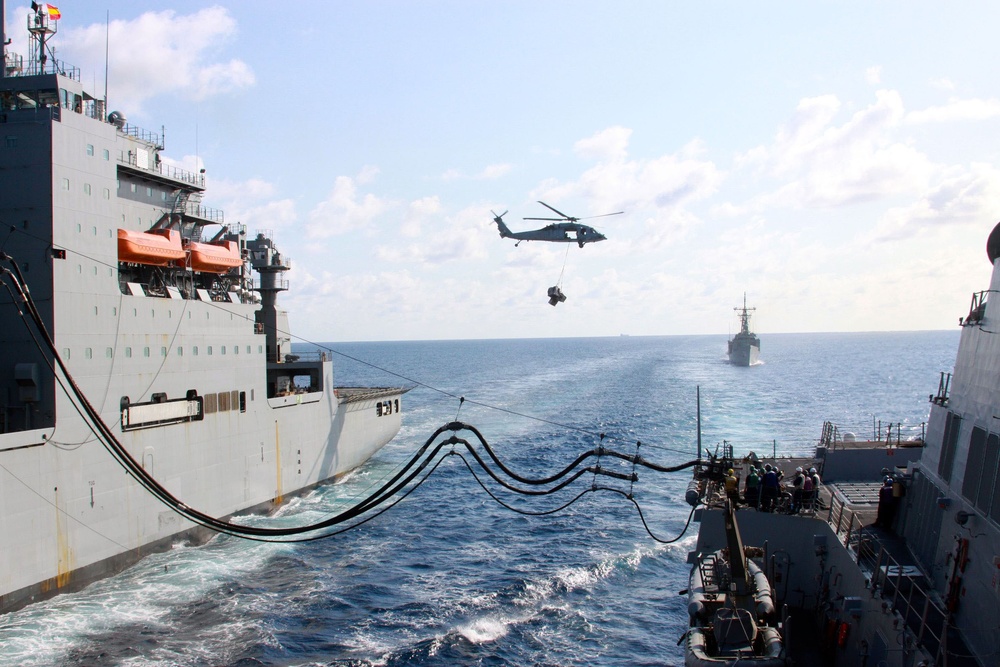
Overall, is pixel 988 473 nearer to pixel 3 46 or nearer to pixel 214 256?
pixel 214 256

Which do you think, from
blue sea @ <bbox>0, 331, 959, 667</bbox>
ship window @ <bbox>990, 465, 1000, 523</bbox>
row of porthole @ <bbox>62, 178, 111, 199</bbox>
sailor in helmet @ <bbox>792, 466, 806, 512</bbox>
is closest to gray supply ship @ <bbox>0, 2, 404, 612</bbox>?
row of porthole @ <bbox>62, 178, 111, 199</bbox>

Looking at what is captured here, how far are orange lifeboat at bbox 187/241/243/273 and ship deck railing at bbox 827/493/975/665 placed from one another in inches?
980

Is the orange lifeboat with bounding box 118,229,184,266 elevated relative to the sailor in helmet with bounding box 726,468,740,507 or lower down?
elevated

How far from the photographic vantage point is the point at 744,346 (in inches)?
4811

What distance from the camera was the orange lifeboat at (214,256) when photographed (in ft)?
95.4

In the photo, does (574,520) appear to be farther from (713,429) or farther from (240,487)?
(713,429)

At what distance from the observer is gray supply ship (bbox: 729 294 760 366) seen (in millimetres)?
122250

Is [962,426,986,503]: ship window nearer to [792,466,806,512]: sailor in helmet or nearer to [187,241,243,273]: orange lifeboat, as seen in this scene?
[792,466,806,512]: sailor in helmet

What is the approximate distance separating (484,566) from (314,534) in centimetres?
776

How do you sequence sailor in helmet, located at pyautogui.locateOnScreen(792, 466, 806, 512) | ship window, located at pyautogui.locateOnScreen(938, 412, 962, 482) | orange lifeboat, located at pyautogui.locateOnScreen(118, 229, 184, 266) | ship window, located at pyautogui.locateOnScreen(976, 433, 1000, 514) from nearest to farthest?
ship window, located at pyautogui.locateOnScreen(976, 433, 1000, 514) < ship window, located at pyautogui.locateOnScreen(938, 412, 962, 482) < sailor in helmet, located at pyautogui.locateOnScreen(792, 466, 806, 512) < orange lifeboat, located at pyautogui.locateOnScreen(118, 229, 184, 266)

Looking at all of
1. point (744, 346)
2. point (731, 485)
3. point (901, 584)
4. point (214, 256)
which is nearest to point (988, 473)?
point (901, 584)

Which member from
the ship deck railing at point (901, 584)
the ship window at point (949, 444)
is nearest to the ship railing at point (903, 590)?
the ship deck railing at point (901, 584)

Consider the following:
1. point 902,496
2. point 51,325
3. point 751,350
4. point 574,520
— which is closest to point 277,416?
point 51,325

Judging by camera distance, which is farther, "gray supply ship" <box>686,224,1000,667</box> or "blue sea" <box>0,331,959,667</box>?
"blue sea" <box>0,331,959,667</box>
